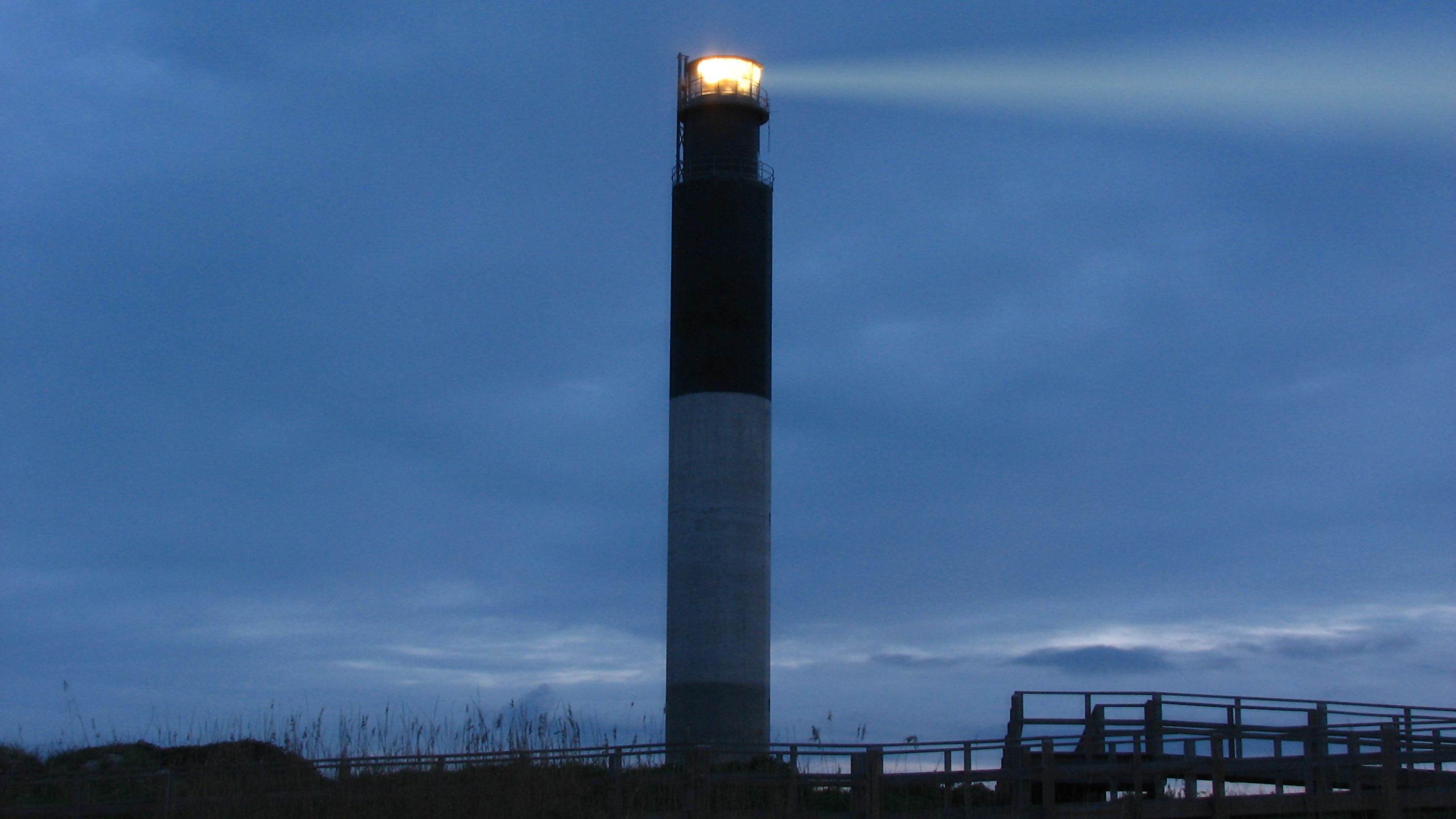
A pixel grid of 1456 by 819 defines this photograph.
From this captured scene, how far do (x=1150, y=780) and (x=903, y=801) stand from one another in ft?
22.1

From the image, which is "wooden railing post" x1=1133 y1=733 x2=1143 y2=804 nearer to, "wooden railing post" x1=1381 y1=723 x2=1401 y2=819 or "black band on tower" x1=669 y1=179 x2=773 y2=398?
"wooden railing post" x1=1381 y1=723 x2=1401 y2=819

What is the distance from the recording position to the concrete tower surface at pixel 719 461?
37.5 metres

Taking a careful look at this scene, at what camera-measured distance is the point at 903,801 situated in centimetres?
2520

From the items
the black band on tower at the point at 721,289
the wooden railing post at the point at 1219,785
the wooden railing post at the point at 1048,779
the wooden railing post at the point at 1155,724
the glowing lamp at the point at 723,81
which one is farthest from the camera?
the glowing lamp at the point at 723,81

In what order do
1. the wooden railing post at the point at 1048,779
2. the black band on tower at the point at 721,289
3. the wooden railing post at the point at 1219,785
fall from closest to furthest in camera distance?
the wooden railing post at the point at 1048,779 → the wooden railing post at the point at 1219,785 → the black band on tower at the point at 721,289

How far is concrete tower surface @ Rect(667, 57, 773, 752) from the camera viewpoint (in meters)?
37.5

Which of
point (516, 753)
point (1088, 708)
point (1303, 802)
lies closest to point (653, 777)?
point (516, 753)

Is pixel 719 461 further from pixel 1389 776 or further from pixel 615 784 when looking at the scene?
pixel 1389 776

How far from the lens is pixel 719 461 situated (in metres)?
38.2

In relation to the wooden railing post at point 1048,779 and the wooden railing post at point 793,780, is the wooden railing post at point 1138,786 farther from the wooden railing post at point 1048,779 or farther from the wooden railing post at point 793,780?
the wooden railing post at point 793,780

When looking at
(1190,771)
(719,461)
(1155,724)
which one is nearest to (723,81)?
(719,461)

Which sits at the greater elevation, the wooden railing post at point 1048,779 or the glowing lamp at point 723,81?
the glowing lamp at point 723,81

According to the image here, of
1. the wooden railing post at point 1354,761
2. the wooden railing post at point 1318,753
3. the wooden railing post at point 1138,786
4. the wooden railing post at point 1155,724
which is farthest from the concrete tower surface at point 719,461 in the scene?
the wooden railing post at point 1354,761

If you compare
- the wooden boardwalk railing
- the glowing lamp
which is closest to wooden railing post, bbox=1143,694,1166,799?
the wooden boardwalk railing
